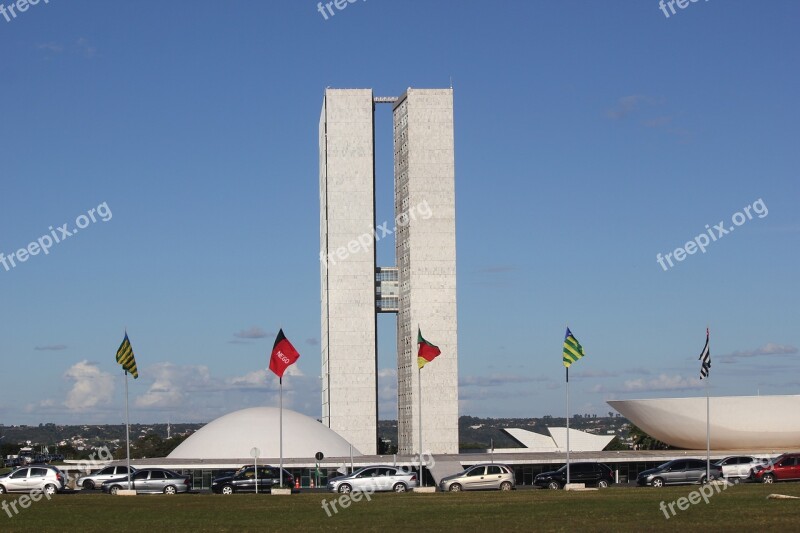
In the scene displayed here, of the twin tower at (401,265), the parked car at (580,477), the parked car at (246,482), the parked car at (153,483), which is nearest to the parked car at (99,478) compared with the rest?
the parked car at (153,483)

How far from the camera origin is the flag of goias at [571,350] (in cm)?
5434

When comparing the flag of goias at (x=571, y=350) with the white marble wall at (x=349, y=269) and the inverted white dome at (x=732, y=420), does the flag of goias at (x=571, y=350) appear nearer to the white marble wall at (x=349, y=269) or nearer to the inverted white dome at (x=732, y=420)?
the inverted white dome at (x=732, y=420)

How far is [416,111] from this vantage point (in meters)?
111

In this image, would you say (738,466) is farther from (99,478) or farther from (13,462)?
(13,462)

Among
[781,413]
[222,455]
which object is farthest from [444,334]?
[781,413]

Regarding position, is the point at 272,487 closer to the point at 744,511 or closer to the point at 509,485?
the point at 509,485

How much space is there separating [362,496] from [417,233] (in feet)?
206

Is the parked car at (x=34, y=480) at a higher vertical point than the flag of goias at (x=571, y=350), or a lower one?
lower

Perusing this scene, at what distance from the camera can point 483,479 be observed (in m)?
55.4

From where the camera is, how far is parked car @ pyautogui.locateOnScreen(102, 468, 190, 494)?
55.9 meters

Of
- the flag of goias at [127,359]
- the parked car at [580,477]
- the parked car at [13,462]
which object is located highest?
the flag of goias at [127,359]

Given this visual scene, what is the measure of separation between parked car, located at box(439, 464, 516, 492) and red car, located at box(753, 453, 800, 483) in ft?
37.8

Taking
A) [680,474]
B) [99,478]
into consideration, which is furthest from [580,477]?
[99,478]

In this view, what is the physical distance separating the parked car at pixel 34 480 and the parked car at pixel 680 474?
27.8 meters
